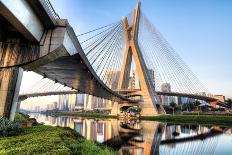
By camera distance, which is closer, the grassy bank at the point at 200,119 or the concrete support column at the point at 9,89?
the concrete support column at the point at 9,89

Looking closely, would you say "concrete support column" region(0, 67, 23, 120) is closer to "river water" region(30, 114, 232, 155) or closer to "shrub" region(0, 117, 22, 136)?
"shrub" region(0, 117, 22, 136)

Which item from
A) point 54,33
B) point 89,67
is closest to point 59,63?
point 89,67

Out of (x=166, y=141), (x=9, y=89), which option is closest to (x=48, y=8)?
(x=9, y=89)

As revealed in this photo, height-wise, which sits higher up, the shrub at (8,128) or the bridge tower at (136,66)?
the bridge tower at (136,66)

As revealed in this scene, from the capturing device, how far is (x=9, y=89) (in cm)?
1088

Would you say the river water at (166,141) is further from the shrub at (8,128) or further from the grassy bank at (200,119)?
the grassy bank at (200,119)

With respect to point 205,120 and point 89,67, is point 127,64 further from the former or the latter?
point 89,67

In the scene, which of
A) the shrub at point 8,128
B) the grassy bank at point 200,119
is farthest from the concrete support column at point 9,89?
the grassy bank at point 200,119

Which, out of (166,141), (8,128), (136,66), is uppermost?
(136,66)

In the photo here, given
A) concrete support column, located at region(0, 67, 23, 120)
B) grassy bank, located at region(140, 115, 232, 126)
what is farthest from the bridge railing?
grassy bank, located at region(140, 115, 232, 126)

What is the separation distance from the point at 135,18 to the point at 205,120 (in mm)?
26519

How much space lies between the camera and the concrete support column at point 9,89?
10727mm

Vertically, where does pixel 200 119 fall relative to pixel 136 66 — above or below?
below

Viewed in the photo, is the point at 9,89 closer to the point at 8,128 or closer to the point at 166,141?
the point at 8,128
